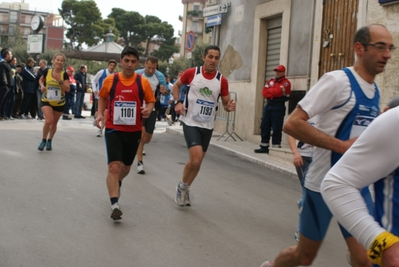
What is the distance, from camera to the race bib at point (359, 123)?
4.16m

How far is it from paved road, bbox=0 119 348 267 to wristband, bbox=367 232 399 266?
3410mm

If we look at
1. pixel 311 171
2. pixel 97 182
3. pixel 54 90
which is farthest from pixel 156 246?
pixel 54 90

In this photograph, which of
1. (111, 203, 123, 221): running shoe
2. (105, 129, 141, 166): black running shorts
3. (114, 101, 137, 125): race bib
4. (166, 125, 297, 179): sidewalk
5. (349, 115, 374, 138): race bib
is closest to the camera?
(349, 115, 374, 138): race bib

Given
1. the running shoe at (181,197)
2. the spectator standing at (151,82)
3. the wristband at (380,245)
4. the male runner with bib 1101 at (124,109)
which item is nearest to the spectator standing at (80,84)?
the spectator standing at (151,82)

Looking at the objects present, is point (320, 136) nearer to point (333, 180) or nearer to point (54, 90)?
point (333, 180)

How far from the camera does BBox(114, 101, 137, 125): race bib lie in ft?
25.0

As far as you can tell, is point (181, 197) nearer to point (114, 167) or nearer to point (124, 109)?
point (114, 167)

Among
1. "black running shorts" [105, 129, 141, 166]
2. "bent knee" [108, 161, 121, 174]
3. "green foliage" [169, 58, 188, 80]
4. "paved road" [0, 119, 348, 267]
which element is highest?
"green foliage" [169, 58, 188, 80]

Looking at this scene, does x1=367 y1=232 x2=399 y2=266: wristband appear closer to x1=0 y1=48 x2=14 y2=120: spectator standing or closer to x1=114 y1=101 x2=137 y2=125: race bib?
x1=114 y1=101 x2=137 y2=125: race bib

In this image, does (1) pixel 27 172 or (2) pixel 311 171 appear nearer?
(2) pixel 311 171

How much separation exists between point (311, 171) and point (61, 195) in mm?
4785

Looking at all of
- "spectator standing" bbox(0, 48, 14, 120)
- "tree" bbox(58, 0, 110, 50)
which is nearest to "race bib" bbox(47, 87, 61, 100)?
"spectator standing" bbox(0, 48, 14, 120)

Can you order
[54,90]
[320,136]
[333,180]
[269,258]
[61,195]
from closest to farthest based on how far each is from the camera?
1. [333,180]
2. [320,136]
3. [269,258]
4. [61,195]
5. [54,90]

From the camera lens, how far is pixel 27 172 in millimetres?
10125
